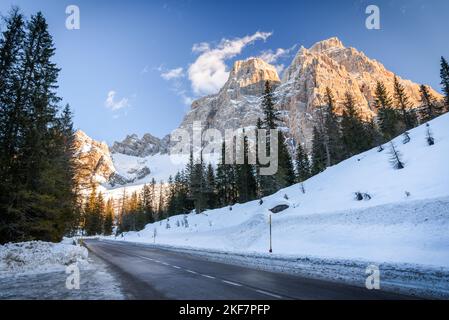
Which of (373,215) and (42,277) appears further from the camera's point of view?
(373,215)

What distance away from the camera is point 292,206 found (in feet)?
89.8

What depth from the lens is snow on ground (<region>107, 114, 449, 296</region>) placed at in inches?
510

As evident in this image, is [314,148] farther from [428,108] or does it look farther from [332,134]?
[428,108]

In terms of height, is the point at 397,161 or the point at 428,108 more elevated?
the point at 428,108

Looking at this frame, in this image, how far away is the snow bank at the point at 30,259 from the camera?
1233cm

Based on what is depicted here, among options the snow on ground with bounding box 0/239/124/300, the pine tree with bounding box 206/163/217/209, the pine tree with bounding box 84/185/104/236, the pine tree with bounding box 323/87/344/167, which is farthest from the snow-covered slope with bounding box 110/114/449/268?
the pine tree with bounding box 84/185/104/236

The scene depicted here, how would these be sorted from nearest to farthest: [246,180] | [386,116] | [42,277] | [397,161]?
1. [42,277]
2. [397,161]
3. [246,180]
4. [386,116]

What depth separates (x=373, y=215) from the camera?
671 inches

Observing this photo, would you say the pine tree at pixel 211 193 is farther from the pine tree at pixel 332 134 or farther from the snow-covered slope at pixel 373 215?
the snow-covered slope at pixel 373 215

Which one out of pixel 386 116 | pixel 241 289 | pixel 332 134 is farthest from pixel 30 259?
pixel 386 116

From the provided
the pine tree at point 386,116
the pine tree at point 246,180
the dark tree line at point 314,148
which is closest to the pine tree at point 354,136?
the dark tree line at point 314,148

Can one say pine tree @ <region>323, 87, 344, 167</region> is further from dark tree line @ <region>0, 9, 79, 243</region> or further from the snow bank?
the snow bank

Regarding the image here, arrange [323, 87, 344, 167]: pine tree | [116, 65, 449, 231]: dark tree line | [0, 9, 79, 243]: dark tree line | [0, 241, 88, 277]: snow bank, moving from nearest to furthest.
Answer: [0, 241, 88, 277]: snow bank < [0, 9, 79, 243]: dark tree line < [116, 65, 449, 231]: dark tree line < [323, 87, 344, 167]: pine tree

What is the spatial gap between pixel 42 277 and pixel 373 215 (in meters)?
16.1
